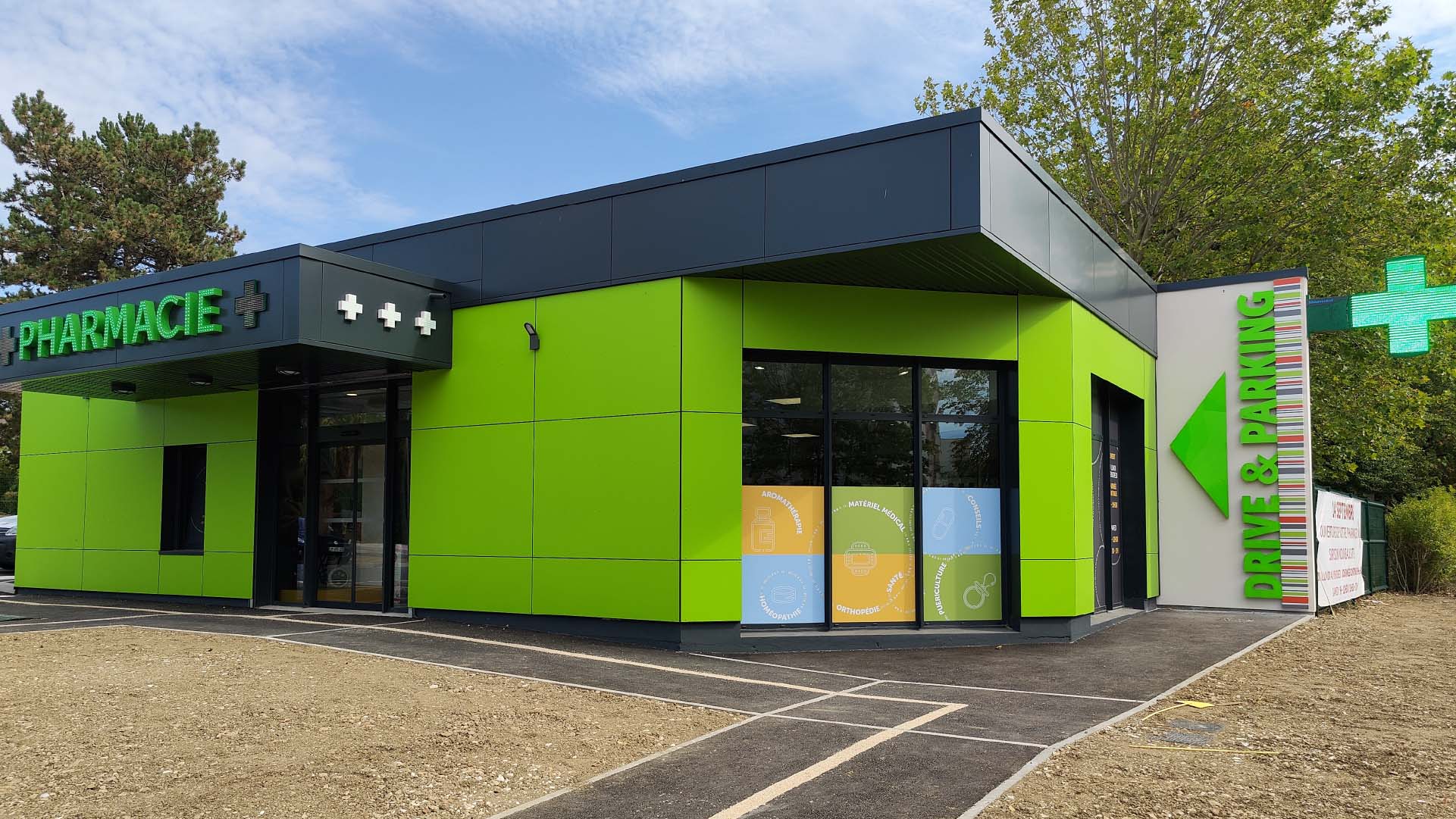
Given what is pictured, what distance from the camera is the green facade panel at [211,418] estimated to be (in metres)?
15.2

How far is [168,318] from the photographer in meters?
12.5

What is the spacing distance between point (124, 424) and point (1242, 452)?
56.8 feet

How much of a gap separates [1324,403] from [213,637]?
2292 centimetres

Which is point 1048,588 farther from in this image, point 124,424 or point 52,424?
point 52,424

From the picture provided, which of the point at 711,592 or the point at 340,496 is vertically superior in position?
the point at 340,496

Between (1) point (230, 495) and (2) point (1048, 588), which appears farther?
(1) point (230, 495)

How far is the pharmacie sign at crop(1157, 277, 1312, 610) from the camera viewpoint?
1519 centimetres

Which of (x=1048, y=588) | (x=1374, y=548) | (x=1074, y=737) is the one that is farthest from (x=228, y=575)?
(x=1374, y=548)

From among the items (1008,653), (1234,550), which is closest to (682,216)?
(1008,653)

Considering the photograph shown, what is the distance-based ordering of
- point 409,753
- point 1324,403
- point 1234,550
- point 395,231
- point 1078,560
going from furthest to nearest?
point 1324,403 → point 1234,550 → point 395,231 → point 1078,560 → point 409,753

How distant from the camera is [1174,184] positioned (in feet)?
82.2

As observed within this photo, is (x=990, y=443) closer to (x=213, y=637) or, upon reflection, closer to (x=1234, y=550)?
(x=1234, y=550)

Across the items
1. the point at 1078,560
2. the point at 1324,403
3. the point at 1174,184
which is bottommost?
the point at 1078,560

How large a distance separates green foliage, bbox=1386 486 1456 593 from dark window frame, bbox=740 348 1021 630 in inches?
535
